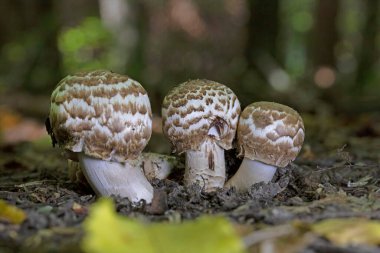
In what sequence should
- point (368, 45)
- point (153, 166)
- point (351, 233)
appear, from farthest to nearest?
point (368, 45) → point (153, 166) → point (351, 233)

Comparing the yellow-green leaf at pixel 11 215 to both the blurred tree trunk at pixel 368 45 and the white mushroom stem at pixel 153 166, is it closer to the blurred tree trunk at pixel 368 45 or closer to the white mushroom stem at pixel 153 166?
the white mushroom stem at pixel 153 166

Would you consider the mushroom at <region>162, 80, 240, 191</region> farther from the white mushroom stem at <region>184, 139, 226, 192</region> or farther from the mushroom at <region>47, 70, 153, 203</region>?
the mushroom at <region>47, 70, 153, 203</region>

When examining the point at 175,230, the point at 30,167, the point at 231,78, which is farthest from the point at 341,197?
the point at 231,78

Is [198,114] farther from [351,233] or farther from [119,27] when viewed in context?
[119,27]

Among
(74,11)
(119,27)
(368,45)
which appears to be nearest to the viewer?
(368,45)

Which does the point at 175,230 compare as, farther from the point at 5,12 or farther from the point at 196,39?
the point at 196,39

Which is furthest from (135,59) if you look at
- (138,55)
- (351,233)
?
(351,233)
